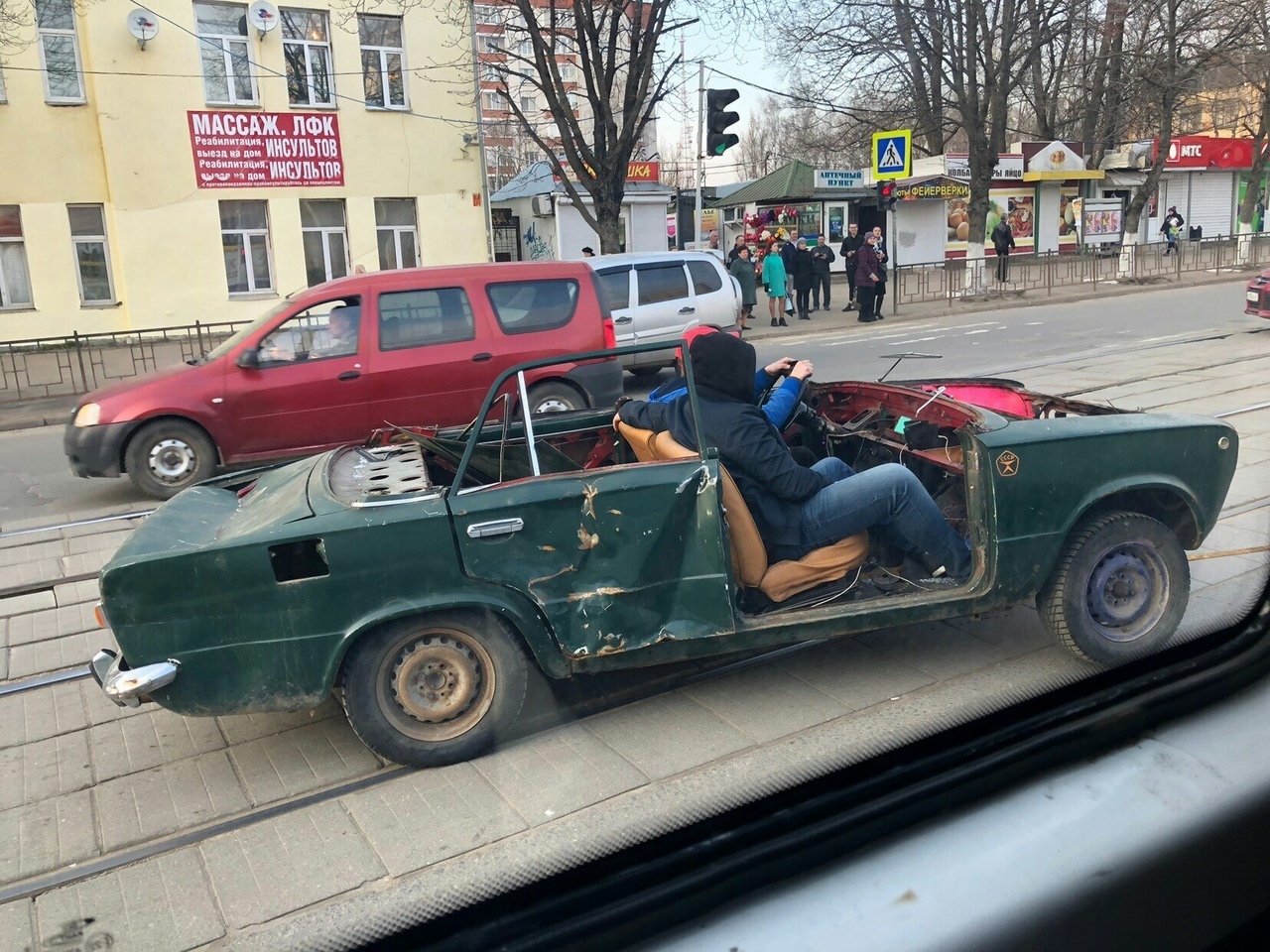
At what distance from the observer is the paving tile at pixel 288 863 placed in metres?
2.91

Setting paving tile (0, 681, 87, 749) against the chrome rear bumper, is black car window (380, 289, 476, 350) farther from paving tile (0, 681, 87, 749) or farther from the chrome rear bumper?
the chrome rear bumper

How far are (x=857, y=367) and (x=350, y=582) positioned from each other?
11.1 m

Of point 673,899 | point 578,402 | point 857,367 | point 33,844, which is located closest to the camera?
point 673,899

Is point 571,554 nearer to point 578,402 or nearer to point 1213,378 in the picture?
point 578,402

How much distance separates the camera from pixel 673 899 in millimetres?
2254

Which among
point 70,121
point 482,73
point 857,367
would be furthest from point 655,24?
point 70,121

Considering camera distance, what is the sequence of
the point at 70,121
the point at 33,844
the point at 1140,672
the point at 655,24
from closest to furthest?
the point at 33,844 < the point at 1140,672 < the point at 655,24 < the point at 70,121

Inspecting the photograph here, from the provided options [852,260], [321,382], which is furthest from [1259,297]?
[321,382]

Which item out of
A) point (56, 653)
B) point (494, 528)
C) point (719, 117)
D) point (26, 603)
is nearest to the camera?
point (494, 528)

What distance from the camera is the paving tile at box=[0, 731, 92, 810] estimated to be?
12.1 ft

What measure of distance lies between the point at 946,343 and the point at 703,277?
4440 mm

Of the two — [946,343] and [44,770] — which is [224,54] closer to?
[946,343]

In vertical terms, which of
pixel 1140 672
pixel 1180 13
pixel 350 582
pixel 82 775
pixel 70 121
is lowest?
pixel 82 775

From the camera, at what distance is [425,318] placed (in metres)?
8.94
